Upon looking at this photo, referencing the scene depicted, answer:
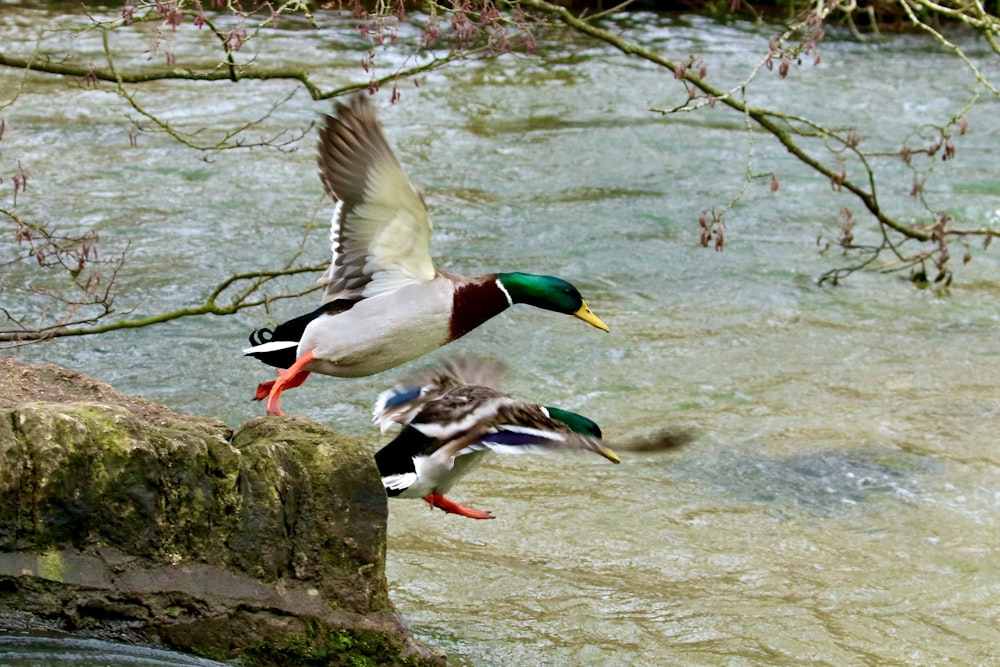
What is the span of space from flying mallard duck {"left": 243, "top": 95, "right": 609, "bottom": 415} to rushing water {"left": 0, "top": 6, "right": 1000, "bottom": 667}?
68 cm

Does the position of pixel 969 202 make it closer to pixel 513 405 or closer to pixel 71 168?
pixel 71 168

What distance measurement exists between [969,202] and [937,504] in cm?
469

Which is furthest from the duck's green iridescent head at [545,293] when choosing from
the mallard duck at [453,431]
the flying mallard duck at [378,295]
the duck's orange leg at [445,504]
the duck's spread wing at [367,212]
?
the duck's orange leg at [445,504]

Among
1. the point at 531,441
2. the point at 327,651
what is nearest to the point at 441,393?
the point at 531,441

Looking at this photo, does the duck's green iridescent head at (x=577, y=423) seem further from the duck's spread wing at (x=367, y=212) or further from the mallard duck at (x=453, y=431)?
the duck's spread wing at (x=367, y=212)

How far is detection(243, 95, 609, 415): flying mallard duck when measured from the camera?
441 cm

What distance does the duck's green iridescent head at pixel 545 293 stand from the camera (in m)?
4.85

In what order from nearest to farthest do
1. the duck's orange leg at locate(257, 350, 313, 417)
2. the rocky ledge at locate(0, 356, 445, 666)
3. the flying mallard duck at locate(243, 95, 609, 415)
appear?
1. the rocky ledge at locate(0, 356, 445, 666)
2. the flying mallard duck at locate(243, 95, 609, 415)
3. the duck's orange leg at locate(257, 350, 313, 417)

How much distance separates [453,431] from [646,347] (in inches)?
137

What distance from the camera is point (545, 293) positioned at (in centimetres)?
495

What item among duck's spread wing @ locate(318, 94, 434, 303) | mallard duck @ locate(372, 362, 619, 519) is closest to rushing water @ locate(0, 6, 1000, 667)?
mallard duck @ locate(372, 362, 619, 519)

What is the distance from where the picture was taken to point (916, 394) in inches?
265

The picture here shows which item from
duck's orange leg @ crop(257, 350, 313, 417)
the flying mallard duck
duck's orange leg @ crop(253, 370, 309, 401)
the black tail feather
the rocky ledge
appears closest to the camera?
the rocky ledge

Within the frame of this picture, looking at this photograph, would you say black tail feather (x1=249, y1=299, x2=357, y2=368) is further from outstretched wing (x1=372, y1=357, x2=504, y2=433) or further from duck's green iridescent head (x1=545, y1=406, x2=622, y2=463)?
duck's green iridescent head (x1=545, y1=406, x2=622, y2=463)
